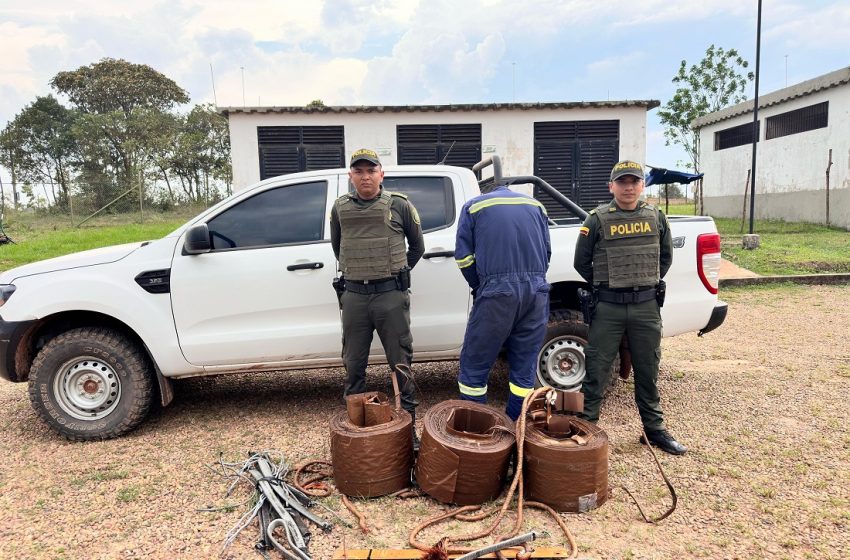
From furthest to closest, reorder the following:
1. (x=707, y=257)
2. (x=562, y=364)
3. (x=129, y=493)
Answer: (x=562, y=364), (x=707, y=257), (x=129, y=493)

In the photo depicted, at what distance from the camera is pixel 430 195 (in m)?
4.16

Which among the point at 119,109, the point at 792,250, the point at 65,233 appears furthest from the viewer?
the point at 119,109

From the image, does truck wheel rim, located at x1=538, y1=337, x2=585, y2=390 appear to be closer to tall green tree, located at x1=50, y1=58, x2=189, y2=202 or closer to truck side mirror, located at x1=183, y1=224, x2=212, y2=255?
truck side mirror, located at x1=183, y1=224, x2=212, y2=255

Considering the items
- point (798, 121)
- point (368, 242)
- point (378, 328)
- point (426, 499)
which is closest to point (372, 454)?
point (426, 499)

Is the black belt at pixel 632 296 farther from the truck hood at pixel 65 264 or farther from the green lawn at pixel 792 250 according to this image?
the green lawn at pixel 792 250

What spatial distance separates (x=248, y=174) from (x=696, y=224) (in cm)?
1035

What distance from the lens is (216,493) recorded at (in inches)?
122

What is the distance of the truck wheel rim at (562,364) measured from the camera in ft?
13.5

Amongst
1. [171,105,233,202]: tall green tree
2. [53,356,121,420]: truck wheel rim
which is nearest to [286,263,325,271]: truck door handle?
[53,356,121,420]: truck wheel rim

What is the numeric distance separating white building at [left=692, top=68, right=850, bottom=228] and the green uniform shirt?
14856 millimetres

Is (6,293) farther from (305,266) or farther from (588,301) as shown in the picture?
(588,301)

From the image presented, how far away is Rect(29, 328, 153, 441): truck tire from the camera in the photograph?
372 centimetres

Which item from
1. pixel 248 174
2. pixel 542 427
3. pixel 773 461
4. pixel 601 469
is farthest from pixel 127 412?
pixel 248 174

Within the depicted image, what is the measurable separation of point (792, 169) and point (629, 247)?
17.0m
